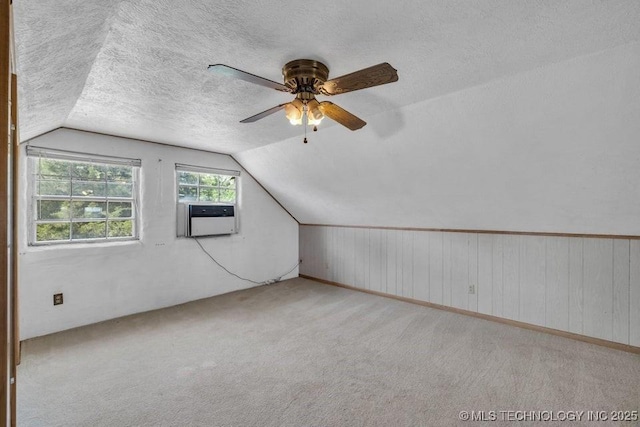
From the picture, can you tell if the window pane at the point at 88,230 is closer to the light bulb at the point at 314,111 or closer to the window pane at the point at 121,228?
the window pane at the point at 121,228

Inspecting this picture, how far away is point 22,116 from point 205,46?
1529 millimetres

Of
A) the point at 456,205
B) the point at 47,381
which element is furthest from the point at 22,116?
the point at 456,205

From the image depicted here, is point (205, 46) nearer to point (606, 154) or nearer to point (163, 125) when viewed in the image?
point (163, 125)

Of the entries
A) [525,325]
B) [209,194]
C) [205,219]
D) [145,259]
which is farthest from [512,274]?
[145,259]

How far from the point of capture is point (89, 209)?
3242 millimetres

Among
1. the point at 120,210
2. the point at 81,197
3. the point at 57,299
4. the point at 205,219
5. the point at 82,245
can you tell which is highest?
the point at 81,197

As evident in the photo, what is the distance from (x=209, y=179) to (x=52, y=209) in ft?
5.60

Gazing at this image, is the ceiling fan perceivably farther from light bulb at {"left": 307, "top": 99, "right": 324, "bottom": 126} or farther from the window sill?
the window sill

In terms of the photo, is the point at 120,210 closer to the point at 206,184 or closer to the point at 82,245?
the point at 82,245

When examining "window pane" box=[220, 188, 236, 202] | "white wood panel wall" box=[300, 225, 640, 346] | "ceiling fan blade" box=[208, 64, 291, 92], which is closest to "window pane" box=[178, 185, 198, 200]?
"window pane" box=[220, 188, 236, 202]

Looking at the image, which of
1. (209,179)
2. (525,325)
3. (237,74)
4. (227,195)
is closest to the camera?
(237,74)

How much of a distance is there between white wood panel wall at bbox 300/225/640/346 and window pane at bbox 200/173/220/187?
206cm

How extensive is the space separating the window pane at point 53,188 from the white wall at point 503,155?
1955mm

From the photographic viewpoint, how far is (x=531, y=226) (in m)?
3.06
